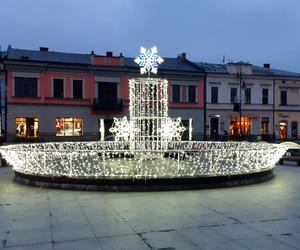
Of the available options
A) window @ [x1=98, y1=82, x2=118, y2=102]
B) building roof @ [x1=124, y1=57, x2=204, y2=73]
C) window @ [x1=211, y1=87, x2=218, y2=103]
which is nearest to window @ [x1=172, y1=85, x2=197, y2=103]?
building roof @ [x1=124, y1=57, x2=204, y2=73]

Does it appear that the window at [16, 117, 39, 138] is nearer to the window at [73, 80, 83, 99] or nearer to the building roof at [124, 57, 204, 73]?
the window at [73, 80, 83, 99]

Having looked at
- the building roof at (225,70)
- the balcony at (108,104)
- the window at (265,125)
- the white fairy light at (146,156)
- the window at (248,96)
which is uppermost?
the building roof at (225,70)

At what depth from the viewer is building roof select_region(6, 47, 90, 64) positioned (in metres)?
39.0

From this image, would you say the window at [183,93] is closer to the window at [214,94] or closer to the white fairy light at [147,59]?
the window at [214,94]

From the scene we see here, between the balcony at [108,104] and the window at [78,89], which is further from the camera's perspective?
the balcony at [108,104]

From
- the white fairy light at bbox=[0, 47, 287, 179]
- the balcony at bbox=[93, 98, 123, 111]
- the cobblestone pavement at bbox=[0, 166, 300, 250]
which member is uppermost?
the balcony at bbox=[93, 98, 123, 111]

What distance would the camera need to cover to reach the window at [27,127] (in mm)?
38312

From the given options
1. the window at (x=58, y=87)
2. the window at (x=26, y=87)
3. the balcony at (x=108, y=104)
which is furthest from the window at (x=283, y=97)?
the window at (x=26, y=87)

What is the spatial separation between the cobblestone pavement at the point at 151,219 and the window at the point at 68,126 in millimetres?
28818

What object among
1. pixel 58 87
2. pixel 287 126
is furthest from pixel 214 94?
pixel 58 87

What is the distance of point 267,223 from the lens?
7.51 metres

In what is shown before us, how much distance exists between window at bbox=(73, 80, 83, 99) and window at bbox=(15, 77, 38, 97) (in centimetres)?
363

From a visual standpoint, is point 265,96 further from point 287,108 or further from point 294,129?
point 294,129

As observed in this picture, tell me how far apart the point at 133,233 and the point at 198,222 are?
137 centimetres
